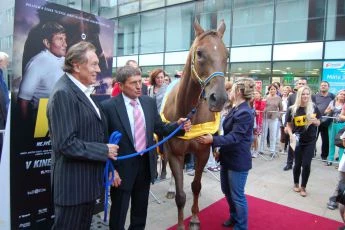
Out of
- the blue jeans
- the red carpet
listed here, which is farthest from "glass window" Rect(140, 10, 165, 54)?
the blue jeans

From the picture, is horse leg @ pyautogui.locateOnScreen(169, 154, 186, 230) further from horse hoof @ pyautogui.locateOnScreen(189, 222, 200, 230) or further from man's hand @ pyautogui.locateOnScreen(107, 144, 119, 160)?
man's hand @ pyautogui.locateOnScreen(107, 144, 119, 160)

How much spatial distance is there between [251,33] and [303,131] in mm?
9839

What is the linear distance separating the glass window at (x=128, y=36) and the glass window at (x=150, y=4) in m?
0.84

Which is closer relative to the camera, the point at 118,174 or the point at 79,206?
the point at 79,206

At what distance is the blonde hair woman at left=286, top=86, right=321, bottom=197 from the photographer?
4.59m

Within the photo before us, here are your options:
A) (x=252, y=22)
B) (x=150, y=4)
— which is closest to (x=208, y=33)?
(x=252, y=22)

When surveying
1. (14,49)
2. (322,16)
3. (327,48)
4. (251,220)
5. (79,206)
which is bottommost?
(251,220)

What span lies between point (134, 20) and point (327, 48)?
11115 millimetres

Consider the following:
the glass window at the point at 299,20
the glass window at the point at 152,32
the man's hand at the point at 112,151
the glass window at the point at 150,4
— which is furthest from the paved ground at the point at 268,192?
the glass window at the point at 150,4

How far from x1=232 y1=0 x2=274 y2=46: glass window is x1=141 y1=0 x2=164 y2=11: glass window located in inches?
181

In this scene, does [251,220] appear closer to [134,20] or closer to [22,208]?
[22,208]

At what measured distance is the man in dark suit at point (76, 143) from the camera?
172 centimetres

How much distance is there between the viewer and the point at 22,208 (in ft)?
9.00

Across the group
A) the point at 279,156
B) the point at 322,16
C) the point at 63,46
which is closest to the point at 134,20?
the point at 322,16
